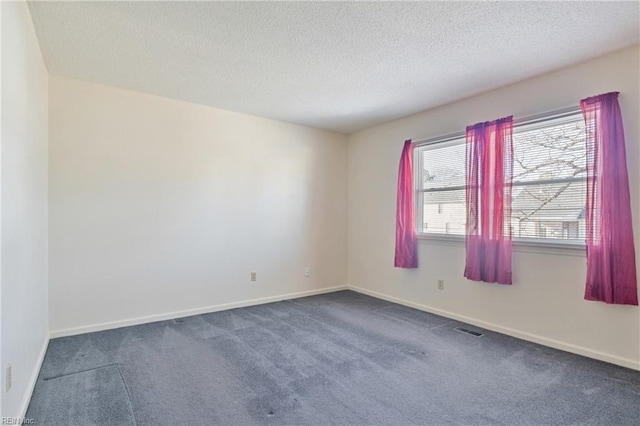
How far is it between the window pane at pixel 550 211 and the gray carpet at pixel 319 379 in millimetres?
1057

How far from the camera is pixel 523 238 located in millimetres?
3170

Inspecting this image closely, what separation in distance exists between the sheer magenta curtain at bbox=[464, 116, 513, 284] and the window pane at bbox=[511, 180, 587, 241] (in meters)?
0.11

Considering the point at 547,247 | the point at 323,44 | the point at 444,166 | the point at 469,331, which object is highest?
the point at 323,44

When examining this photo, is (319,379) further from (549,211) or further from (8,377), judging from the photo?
(549,211)

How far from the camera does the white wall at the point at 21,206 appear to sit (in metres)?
1.62

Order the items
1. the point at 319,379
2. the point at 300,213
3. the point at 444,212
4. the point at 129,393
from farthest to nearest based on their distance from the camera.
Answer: the point at 300,213 → the point at 444,212 → the point at 319,379 → the point at 129,393

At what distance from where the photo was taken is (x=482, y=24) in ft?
7.39

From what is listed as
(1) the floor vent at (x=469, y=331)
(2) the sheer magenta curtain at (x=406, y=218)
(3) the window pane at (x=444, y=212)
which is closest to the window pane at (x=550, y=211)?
(3) the window pane at (x=444, y=212)

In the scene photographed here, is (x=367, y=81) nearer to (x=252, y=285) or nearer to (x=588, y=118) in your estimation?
(x=588, y=118)

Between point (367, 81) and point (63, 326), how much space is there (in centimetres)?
379

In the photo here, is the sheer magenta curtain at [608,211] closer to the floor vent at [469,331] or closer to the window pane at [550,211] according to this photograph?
the window pane at [550,211]

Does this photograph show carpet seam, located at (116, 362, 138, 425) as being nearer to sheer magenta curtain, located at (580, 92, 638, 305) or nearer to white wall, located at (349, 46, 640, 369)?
white wall, located at (349, 46, 640, 369)

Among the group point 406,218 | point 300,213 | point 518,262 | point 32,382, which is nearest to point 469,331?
point 518,262

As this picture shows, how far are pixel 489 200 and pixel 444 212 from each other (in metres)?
0.65
